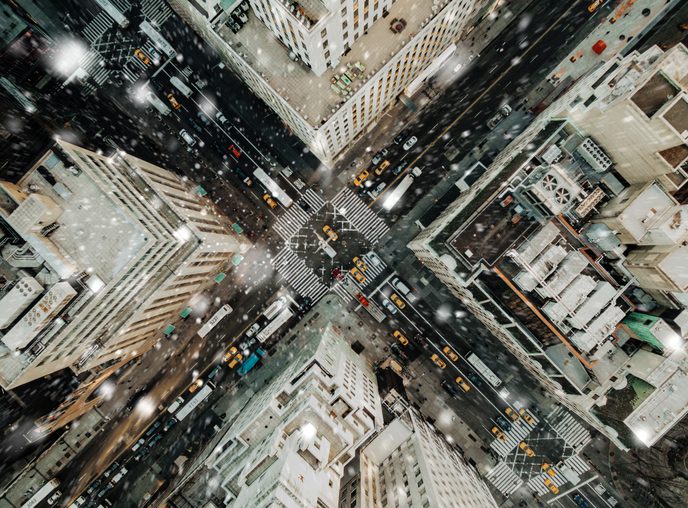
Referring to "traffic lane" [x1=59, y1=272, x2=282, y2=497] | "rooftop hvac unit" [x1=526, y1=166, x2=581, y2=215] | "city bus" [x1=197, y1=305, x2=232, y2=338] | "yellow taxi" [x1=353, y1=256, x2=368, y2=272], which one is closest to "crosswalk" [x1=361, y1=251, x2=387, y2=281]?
"yellow taxi" [x1=353, y1=256, x2=368, y2=272]

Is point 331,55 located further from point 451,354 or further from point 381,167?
point 451,354

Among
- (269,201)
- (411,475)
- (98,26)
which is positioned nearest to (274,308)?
(269,201)

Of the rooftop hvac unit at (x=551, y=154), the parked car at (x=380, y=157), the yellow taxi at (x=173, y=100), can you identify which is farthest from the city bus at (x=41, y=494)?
the rooftop hvac unit at (x=551, y=154)

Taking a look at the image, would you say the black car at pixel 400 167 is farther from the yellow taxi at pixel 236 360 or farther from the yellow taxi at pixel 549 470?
the yellow taxi at pixel 549 470

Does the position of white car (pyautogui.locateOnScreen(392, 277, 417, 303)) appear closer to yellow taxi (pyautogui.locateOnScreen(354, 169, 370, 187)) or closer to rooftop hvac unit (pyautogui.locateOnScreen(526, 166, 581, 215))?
yellow taxi (pyautogui.locateOnScreen(354, 169, 370, 187))

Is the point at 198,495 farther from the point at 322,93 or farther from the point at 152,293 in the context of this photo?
the point at 322,93
